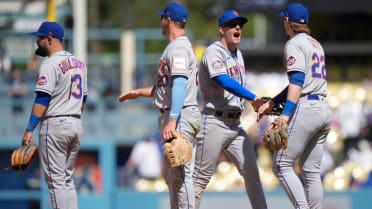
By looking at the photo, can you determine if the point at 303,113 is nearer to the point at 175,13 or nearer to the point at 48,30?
the point at 175,13

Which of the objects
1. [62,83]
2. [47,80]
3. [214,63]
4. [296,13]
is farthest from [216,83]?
[47,80]

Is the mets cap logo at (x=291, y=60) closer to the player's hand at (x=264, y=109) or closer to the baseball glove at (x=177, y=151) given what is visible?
the player's hand at (x=264, y=109)

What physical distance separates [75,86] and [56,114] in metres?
0.31

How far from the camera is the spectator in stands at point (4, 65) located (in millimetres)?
13305

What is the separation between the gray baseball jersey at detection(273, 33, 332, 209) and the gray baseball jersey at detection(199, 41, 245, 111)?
532 mm

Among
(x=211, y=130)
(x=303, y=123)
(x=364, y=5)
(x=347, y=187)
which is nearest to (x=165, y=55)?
(x=211, y=130)

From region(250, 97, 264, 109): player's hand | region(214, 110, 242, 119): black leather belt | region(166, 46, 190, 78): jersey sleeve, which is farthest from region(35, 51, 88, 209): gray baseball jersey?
region(250, 97, 264, 109): player's hand

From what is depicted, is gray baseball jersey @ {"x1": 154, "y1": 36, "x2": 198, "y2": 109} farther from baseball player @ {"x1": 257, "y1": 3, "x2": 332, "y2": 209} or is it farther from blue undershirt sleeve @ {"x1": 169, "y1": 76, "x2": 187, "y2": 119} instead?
baseball player @ {"x1": 257, "y1": 3, "x2": 332, "y2": 209}

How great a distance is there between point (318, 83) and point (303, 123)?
0.37 meters

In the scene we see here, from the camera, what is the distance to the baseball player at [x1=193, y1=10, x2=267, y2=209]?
17.6 ft

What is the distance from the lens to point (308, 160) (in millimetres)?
5266

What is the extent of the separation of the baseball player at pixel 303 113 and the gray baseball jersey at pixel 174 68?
65 centimetres

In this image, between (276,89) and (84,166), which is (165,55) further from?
(276,89)

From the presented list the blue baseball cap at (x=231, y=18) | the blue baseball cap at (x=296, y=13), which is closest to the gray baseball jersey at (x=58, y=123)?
the blue baseball cap at (x=231, y=18)
